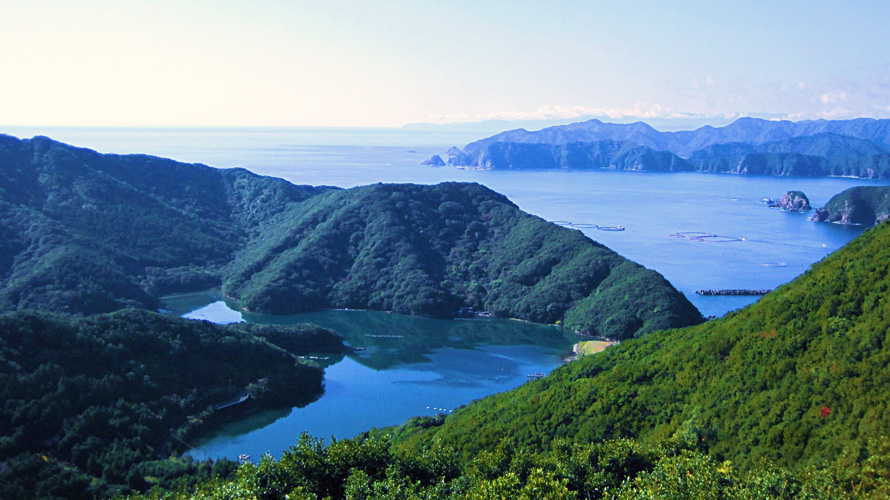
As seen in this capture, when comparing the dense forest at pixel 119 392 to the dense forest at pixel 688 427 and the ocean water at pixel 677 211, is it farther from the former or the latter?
the ocean water at pixel 677 211

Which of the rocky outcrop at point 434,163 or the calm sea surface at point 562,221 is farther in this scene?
the rocky outcrop at point 434,163

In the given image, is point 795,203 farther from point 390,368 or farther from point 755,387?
point 755,387

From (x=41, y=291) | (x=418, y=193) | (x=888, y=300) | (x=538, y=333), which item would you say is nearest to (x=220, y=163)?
(x=418, y=193)

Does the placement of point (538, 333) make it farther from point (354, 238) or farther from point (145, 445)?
point (145, 445)

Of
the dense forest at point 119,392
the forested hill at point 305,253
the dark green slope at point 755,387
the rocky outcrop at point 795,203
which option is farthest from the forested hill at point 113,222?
the rocky outcrop at point 795,203

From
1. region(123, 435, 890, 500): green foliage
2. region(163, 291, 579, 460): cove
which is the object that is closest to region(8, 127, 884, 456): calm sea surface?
region(163, 291, 579, 460): cove

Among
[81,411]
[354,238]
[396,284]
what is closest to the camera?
[81,411]
